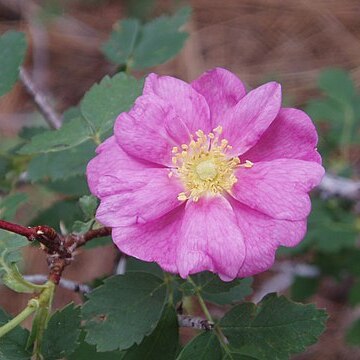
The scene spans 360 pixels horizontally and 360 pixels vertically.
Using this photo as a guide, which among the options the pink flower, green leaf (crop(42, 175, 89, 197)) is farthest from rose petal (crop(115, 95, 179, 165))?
green leaf (crop(42, 175, 89, 197))

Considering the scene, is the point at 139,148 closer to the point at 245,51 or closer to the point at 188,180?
the point at 188,180

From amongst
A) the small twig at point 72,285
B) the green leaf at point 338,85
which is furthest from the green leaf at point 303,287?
the small twig at point 72,285

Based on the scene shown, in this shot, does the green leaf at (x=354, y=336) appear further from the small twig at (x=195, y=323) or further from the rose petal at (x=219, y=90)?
the rose petal at (x=219, y=90)

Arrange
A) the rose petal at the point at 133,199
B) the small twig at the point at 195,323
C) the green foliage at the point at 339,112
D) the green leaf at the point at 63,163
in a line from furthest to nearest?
the green foliage at the point at 339,112 → the green leaf at the point at 63,163 → the small twig at the point at 195,323 → the rose petal at the point at 133,199

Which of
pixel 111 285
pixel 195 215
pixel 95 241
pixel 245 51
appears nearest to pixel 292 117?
pixel 195 215

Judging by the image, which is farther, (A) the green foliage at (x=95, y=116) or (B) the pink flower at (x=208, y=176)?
(A) the green foliage at (x=95, y=116)

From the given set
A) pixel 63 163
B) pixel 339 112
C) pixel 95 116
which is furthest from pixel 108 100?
pixel 339 112
